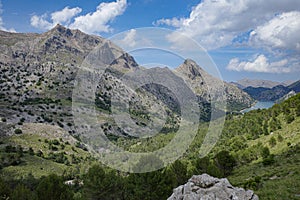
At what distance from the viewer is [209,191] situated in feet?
51.4

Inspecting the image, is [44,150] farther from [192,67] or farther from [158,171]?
[192,67]

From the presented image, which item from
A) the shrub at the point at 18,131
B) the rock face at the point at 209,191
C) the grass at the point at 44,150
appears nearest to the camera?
the rock face at the point at 209,191

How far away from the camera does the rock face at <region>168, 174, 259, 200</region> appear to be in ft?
49.5

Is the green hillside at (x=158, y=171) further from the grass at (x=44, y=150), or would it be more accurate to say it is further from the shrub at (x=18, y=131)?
the shrub at (x=18, y=131)

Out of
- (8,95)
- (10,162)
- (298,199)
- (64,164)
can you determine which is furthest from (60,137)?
(298,199)

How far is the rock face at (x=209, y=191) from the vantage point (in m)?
15.1

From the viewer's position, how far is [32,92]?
184m

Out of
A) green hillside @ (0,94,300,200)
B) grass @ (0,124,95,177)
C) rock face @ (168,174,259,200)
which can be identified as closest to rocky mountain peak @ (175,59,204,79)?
rock face @ (168,174,259,200)

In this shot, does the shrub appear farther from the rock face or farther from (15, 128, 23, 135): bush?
the rock face

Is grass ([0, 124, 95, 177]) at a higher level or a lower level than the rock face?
lower

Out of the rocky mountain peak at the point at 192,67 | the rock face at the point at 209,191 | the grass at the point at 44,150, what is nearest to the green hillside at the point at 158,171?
the grass at the point at 44,150

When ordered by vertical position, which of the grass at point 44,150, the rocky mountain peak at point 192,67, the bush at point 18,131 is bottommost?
the grass at point 44,150

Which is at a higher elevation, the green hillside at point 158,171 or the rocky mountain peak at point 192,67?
the rocky mountain peak at point 192,67

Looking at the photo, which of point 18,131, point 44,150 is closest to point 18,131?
point 18,131
